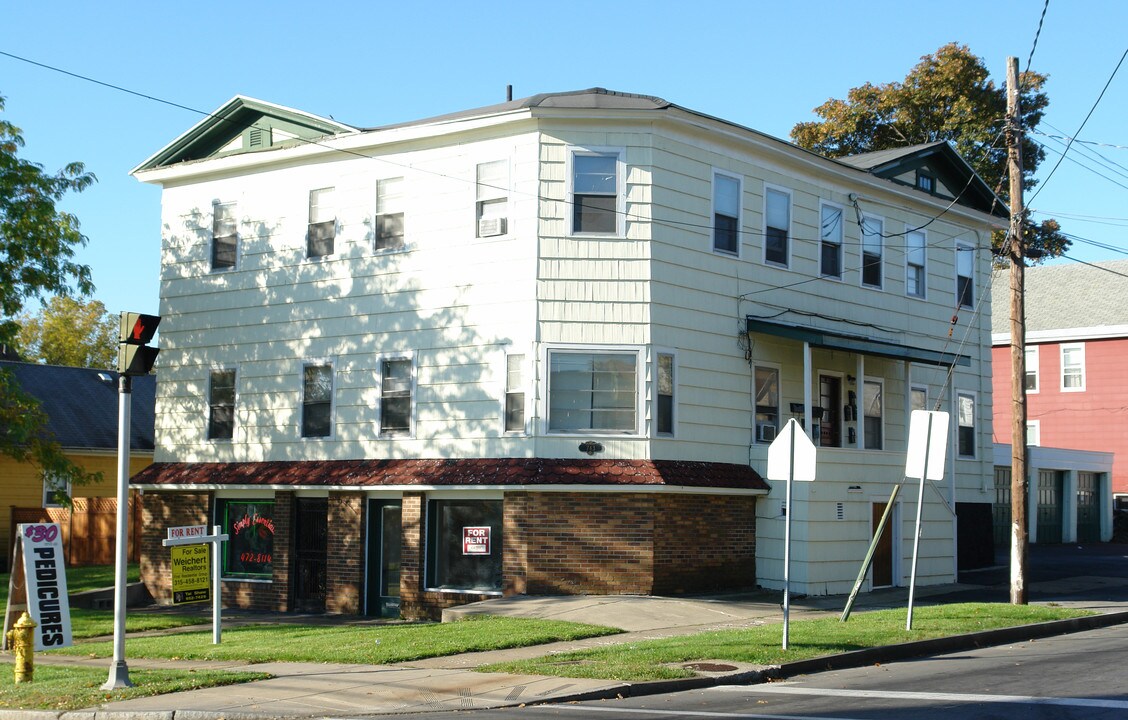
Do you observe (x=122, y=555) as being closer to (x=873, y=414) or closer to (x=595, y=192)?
(x=595, y=192)

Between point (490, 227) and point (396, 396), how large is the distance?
3.75 metres

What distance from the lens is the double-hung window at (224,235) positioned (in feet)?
83.4

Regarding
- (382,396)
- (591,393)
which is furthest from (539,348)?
(382,396)

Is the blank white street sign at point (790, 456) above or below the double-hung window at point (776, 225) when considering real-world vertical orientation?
below

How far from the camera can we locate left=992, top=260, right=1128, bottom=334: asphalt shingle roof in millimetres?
44125

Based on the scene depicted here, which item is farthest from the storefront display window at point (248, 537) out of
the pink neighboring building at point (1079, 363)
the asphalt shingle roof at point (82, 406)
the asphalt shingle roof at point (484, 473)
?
the pink neighboring building at point (1079, 363)

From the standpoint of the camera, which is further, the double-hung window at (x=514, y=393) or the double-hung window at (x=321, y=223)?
the double-hung window at (x=321, y=223)

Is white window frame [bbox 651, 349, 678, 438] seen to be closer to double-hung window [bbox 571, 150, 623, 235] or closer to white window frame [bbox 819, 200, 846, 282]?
double-hung window [bbox 571, 150, 623, 235]

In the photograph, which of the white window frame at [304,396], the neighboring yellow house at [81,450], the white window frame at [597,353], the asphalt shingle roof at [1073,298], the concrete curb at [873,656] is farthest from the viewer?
the asphalt shingle roof at [1073,298]

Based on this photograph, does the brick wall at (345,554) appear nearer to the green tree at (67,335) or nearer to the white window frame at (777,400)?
the white window frame at (777,400)

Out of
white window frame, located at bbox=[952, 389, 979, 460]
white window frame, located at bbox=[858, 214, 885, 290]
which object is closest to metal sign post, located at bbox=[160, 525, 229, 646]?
white window frame, located at bbox=[858, 214, 885, 290]

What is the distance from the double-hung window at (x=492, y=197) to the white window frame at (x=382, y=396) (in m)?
2.78

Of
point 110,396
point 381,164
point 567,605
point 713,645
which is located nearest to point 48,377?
point 110,396

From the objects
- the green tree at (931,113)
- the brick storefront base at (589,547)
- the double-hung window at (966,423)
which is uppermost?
the green tree at (931,113)
